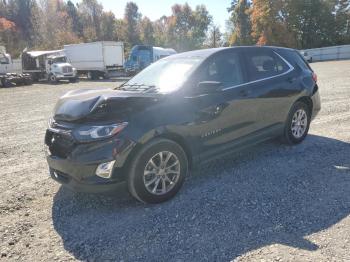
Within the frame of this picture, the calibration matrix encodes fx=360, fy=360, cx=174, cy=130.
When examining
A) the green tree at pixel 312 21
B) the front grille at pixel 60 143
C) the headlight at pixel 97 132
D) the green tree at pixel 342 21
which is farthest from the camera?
the green tree at pixel 312 21

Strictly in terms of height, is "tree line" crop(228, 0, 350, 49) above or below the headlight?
above

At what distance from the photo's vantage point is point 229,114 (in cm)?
510

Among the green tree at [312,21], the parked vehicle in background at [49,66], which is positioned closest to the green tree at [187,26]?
the green tree at [312,21]

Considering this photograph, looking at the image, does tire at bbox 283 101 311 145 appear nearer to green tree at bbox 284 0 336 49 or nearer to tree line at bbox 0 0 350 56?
tree line at bbox 0 0 350 56

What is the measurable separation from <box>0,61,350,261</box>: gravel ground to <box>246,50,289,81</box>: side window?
4.48 feet

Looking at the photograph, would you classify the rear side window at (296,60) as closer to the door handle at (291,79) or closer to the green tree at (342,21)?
the door handle at (291,79)

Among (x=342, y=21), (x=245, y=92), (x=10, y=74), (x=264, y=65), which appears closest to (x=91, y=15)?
(x=342, y=21)

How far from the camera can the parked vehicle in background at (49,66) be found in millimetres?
29328

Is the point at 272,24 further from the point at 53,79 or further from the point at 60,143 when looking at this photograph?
the point at 60,143

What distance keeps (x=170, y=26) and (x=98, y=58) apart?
6509 cm

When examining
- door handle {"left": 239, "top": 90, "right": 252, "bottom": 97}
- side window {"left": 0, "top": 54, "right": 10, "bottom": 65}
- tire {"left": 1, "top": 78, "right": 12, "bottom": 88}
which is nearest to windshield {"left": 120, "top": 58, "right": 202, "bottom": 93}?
door handle {"left": 239, "top": 90, "right": 252, "bottom": 97}

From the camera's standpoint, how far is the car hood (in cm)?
411

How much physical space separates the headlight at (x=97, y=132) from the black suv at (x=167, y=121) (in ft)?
0.04

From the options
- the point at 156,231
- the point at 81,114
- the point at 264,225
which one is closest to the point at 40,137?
the point at 81,114
